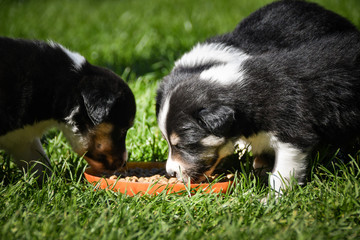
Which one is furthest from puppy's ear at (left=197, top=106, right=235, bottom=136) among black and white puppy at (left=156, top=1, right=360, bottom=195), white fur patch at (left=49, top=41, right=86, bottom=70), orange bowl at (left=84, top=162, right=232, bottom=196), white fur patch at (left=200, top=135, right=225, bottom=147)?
white fur patch at (left=49, top=41, right=86, bottom=70)

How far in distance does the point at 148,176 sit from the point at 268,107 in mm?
1305

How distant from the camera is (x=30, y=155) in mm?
4109

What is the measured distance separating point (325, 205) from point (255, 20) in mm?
2559

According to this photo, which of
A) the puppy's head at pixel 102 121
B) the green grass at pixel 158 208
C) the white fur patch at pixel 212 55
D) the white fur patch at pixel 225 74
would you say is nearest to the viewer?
the green grass at pixel 158 208

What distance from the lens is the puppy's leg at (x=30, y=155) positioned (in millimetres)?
3969

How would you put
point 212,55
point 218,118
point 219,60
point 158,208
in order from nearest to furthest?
point 158,208 < point 218,118 < point 219,60 < point 212,55

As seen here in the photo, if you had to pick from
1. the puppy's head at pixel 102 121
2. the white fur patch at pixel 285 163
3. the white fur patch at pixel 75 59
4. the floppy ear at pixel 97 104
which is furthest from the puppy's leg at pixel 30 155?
the white fur patch at pixel 285 163

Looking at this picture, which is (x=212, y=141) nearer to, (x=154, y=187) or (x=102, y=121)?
(x=154, y=187)

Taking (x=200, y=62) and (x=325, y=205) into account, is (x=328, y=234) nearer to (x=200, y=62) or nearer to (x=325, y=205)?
(x=325, y=205)

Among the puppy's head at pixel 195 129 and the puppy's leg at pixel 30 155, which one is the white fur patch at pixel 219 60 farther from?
the puppy's leg at pixel 30 155

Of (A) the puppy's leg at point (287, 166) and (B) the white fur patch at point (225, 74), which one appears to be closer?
(A) the puppy's leg at point (287, 166)

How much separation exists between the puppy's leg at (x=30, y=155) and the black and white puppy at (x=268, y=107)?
120cm

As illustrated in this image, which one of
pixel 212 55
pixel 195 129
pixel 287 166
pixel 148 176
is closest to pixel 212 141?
pixel 195 129

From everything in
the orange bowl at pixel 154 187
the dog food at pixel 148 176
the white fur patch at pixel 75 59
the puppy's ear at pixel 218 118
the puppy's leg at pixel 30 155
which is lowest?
the dog food at pixel 148 176
